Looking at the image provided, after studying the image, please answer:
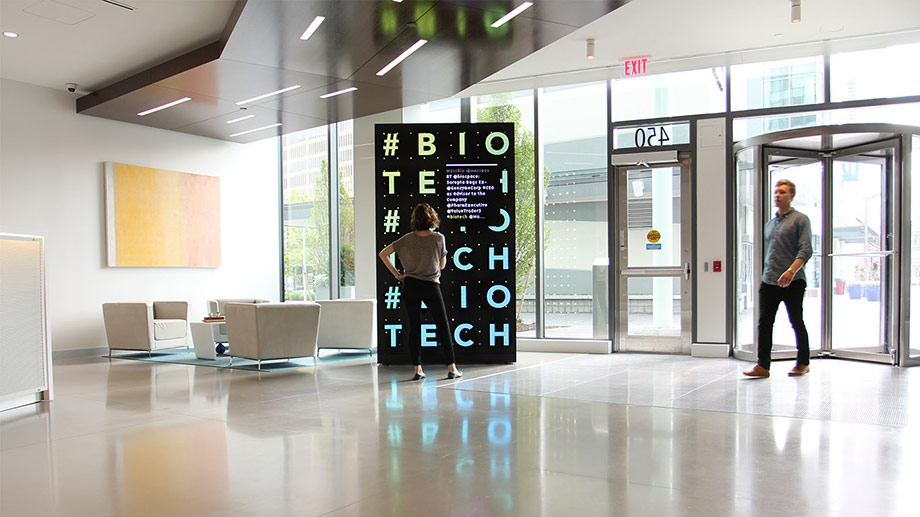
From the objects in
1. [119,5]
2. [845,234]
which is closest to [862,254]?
[845,234]

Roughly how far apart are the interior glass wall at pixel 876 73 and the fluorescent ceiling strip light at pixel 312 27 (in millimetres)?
5586

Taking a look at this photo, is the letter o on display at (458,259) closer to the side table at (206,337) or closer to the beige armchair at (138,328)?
the side table at (206,337)

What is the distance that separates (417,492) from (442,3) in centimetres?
388

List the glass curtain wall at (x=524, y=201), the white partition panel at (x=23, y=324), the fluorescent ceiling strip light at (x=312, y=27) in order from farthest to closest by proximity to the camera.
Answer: the glass curtain wall at (x=524, y=201) → the fluorescent ceiling strip light at (x=312, y=27) → the white partition panel at (x=23, y=324)

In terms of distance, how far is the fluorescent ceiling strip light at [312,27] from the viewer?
5449 mm

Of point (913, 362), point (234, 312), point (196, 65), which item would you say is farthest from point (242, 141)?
point (913, 362)

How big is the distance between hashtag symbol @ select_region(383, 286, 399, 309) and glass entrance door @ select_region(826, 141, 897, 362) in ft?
15.1

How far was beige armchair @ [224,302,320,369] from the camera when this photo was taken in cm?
660

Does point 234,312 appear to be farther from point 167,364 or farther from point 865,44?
point 865,44

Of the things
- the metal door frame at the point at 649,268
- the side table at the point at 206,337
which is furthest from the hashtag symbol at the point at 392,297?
the metal door frame at the point at 649,268

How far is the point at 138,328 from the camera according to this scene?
8.28 metres

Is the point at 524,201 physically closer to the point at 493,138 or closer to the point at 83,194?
the point at 493,138

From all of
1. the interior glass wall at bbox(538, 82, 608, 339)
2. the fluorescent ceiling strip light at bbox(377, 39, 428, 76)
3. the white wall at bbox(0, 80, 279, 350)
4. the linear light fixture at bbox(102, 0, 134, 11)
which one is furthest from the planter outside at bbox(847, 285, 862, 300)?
the white wall at bbox(0, 80, 279, 350)

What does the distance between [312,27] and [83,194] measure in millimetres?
5058
